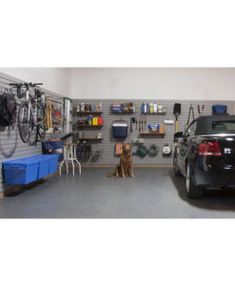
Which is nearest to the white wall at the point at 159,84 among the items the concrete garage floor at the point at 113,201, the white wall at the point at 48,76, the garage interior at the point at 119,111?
the garage interior at the point at 119,111

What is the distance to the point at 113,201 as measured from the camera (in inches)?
194

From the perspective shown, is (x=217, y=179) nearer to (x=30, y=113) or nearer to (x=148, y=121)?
(x=30, y=113)

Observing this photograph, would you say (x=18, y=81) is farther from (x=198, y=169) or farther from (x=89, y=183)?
(x=198, y=169)

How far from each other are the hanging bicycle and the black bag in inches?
18.2

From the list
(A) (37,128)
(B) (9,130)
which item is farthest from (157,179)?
(B) (9,130)

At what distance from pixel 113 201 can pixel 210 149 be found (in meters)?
1.74

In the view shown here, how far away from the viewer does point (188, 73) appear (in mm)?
10047

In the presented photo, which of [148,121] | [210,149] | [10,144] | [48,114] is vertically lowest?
[10,144]

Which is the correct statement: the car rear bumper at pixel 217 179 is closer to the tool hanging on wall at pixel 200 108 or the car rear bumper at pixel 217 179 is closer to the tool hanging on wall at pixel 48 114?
the tool hanging on wall at pixel 48 114

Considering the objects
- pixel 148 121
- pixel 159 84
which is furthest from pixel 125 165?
pixel 159 84

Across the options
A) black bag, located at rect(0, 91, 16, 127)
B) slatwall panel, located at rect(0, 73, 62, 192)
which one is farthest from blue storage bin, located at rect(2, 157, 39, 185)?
black bag, located at rect(0, 91, 16, 127)

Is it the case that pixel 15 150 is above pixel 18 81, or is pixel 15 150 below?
below

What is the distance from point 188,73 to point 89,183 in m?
5.50

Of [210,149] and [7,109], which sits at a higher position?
[7,109]
